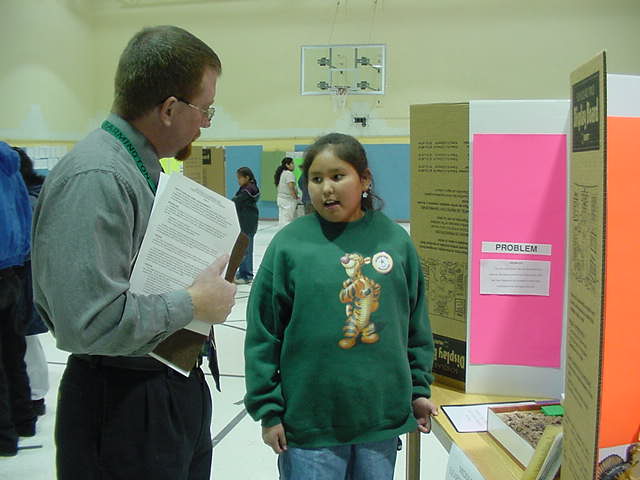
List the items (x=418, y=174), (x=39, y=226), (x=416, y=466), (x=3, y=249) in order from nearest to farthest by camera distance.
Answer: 1. (x=39, y=226)
2. (x=418, y=174)
3. (x=416, y=466)
4. (x=3, y=249)

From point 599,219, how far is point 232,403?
306cm

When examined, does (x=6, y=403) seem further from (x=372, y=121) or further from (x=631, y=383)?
(x=372, y=121)

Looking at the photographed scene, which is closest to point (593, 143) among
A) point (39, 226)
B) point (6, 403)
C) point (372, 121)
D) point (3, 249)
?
point (39, 226)

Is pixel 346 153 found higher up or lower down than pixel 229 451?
higher up

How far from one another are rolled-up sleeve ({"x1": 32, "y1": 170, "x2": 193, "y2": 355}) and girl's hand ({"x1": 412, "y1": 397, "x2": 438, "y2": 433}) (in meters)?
0.65

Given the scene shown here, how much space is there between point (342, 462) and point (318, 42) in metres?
12.0

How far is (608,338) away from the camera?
0.64 metres

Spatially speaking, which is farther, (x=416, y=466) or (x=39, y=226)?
(x=416, y=466)

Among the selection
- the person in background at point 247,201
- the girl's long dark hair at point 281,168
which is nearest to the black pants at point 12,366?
the person in background at point 247,201

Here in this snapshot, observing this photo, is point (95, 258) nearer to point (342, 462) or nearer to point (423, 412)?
point (342, 462)

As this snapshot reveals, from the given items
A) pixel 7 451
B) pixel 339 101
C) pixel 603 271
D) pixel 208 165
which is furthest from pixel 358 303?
pixel 339 101

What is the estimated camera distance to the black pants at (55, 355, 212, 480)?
1117mm

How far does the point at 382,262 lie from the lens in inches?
52.1

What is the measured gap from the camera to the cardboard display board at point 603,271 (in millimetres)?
586
